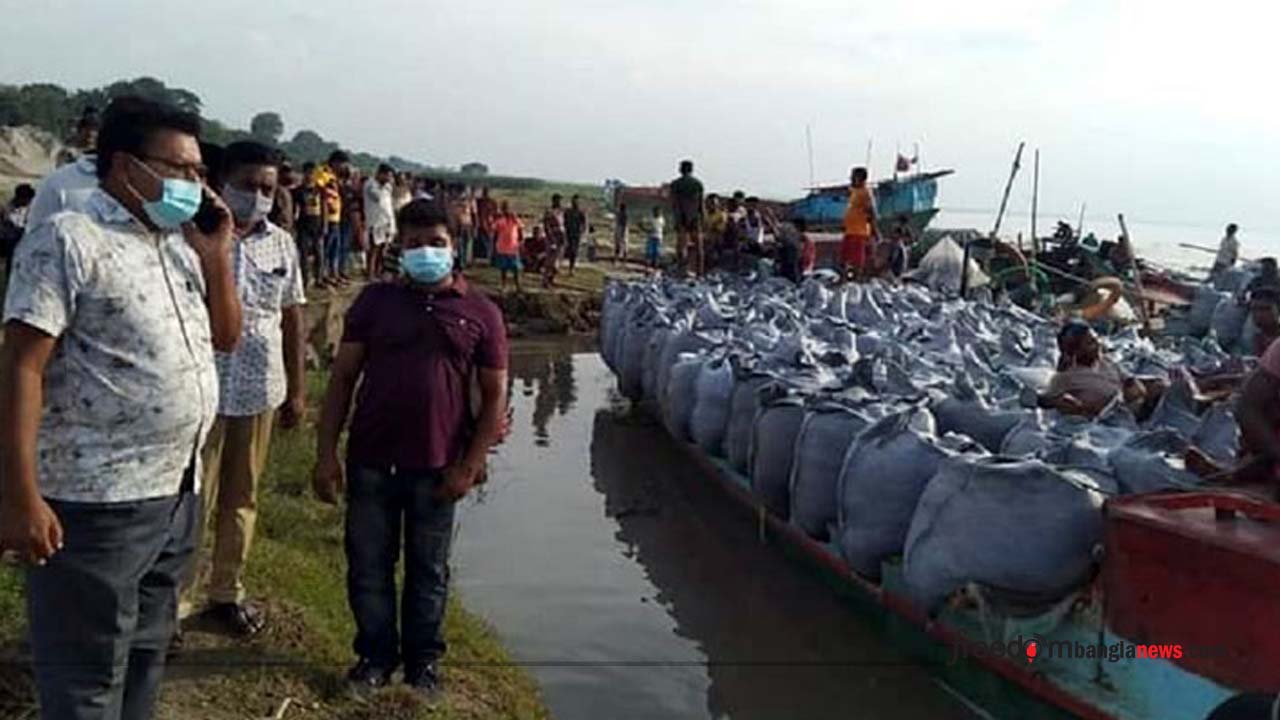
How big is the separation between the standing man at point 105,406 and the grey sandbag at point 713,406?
548 centimetres

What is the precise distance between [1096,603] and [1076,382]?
95.9 inches

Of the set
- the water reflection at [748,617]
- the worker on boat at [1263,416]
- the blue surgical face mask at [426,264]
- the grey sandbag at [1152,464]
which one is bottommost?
the water reflection at [748,617]

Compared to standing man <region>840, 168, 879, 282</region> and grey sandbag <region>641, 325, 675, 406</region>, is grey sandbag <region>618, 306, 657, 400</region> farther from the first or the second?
standing man <region>840, 168, 879, 282</region>

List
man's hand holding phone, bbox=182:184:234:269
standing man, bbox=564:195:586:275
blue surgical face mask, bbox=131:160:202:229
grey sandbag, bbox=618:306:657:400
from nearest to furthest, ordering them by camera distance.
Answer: blue surgical face mask, bbox=131:160:202:229
man's hand holding phone, bbox=182:184:234:269
grey sandbag, bbox=618:306:657:400
standing man, bbox=564:195:586:275

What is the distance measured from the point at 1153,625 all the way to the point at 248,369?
9.60ft

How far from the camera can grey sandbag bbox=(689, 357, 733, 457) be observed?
819cm

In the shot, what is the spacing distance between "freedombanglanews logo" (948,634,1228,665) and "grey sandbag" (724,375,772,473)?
2.45m

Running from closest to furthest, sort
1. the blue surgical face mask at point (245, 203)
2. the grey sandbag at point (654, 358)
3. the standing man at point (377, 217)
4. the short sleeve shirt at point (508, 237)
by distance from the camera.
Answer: the blue surgical face mask at point (245, 203) → the grey sandbag at point (654, 358) → the standing man at point (377, 217) → the short sleeve shirt at point (508, 237)

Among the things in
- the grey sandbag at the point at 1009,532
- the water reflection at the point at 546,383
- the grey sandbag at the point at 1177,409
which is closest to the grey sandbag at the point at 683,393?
the water reflection at the point at 546,383

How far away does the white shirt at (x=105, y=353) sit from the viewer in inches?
100

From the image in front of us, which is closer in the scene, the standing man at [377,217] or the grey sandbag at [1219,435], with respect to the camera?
the grey sandbag at [1219,435]

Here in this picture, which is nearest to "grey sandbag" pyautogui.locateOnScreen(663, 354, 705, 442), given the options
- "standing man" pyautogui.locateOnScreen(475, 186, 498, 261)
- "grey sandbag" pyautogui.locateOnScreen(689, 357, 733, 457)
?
"grey sandbag" pyautogui.locateOnScreen(689, 357, 733, 457)

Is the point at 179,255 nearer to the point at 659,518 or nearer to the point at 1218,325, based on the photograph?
the point at 659,518

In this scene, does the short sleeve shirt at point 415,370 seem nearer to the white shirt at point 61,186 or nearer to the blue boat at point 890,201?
the white shirt at point 61,186
